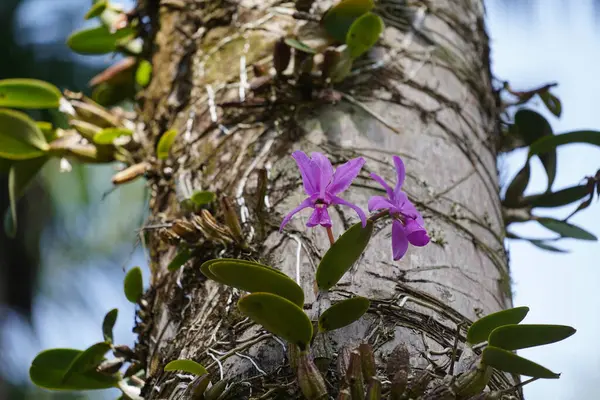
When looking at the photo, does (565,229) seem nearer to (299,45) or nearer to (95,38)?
(299,45)

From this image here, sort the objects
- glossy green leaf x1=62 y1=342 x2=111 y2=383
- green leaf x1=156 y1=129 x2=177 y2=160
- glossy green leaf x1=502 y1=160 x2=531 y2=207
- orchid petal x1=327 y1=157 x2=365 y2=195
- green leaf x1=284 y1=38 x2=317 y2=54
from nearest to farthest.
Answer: orchid petal x1=327 y1=157 x2=365 y2=195, glossy green leaf x1=62 y1=342 x2=111 y2=383, green leaf x1=284 y1=38 x2=317 y2=54, green leaf x1=156 y1=129 x2=177 y2=160, glossy green leaf x1=502 y1=160 x2=531 y2=207

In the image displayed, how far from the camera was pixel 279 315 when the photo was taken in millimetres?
726

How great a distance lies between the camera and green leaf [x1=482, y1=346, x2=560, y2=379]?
0.70 meters

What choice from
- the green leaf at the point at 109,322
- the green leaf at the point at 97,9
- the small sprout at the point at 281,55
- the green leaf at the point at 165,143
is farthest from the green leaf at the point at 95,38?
the green leaf at the point at 109,322

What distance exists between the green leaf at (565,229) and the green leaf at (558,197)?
0.03m

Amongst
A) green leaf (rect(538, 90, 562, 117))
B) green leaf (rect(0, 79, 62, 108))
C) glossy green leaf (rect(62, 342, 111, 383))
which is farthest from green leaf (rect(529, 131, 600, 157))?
green leaf (rect(0, 79, 62, 108))

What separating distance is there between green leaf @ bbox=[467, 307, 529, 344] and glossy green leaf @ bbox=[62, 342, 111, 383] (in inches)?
21.0

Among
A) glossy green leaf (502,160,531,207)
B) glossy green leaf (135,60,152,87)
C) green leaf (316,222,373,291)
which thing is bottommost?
green leaf (316,222,373,291)

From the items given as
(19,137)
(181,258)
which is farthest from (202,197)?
(19,137)

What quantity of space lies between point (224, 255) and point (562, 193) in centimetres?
67

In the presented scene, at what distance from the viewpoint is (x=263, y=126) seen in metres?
1.14

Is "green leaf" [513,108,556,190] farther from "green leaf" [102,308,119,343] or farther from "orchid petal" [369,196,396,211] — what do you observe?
"green leaf" [102,308,119,343]

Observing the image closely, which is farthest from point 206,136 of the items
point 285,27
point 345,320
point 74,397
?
point 74,397

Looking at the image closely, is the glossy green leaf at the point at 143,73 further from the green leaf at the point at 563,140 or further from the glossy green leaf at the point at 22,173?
the green leaf at the point at 563,140
